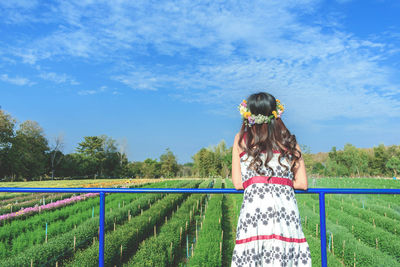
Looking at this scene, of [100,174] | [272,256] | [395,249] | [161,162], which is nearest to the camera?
[272,256]

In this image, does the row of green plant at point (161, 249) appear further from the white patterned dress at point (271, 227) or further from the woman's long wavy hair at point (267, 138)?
the woman's long wavy hair at point (267, 138)

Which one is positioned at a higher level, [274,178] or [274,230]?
[274,178]

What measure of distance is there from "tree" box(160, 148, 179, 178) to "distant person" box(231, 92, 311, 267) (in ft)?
170

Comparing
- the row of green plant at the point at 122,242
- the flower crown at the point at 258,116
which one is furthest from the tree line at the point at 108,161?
the flower crown at the point at 258,116

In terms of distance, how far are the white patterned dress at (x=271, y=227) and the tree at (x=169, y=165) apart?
51.8m

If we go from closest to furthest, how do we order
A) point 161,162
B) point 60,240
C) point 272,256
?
point 272,256
point 60,240
point 161,162

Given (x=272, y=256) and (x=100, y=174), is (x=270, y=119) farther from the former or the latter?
(x=100, y=174)

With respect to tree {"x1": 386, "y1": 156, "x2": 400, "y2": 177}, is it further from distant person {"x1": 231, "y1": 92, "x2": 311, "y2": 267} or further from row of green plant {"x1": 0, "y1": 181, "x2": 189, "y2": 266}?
distant person {"x1": 231, "y1": 92, "x2": 311, "y2": 267}

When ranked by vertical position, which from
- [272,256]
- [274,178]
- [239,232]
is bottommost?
[272,256]

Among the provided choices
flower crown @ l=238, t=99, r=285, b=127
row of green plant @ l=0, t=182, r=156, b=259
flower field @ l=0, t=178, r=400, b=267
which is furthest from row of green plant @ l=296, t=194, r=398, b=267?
row of green plant @ l=0, t=182, r=156, b=259

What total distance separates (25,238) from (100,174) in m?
42.0

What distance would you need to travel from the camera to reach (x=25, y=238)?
8.41 metres

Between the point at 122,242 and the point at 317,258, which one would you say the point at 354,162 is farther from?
the point at 122,242

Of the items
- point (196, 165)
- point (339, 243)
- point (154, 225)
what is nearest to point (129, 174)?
point (196, 165)
